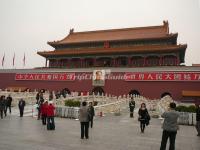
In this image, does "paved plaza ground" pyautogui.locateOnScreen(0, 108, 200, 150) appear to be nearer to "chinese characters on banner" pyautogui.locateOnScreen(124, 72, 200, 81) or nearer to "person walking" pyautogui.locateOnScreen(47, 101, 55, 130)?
"person walking" pyautogui.locateOnScreen(47, 101, 55, 130)

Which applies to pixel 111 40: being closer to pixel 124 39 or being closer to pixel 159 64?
pixel 124 39

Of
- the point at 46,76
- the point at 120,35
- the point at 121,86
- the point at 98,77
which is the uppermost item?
the point at 120,35

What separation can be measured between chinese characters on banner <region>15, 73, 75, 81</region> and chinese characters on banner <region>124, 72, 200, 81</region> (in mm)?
7714

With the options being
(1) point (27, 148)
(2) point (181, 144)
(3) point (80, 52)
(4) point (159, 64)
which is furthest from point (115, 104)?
(3) point (80, 52)

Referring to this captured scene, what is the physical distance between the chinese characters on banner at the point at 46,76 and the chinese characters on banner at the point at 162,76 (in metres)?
7.71

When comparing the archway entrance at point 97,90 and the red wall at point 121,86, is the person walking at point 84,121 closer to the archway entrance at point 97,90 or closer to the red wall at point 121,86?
the red wall at point 121,86

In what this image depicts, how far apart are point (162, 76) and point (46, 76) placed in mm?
15571

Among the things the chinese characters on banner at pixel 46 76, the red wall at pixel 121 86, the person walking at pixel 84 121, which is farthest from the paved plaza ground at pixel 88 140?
the chinese characters on banner at pixel 46 76

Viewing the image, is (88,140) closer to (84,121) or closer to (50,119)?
(84,121)

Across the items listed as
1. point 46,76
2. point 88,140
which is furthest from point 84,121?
point 46,76

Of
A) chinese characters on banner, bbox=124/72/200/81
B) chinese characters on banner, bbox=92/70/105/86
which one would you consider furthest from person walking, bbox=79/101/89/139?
chinese characters on banner, bbox=92/70/105/86

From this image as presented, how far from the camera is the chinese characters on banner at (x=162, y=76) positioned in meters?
30.9

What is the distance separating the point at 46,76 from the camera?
38500 millimetres

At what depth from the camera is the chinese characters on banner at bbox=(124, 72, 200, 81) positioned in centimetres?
3091
